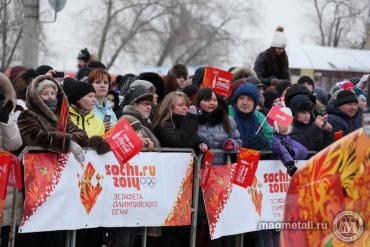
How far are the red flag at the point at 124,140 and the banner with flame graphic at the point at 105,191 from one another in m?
0.17

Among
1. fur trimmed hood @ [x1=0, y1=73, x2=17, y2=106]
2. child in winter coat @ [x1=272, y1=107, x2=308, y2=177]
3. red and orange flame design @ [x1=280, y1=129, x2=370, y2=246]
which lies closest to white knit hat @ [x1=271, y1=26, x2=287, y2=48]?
child in winter coat @ [x1=272, y1=107, x2=308, y2=177]

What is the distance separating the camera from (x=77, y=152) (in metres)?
7.83

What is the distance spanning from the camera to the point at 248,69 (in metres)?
12.2

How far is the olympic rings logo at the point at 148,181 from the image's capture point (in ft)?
27.7

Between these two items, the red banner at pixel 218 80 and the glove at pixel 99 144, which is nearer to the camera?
the glove at pixel 99 144

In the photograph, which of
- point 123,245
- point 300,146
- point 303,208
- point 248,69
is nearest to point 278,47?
point 248,69

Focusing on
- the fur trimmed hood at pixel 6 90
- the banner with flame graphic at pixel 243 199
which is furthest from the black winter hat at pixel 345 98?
the fur trimmed hood at pixel 6 90

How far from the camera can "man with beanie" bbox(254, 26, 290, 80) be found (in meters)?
13.3

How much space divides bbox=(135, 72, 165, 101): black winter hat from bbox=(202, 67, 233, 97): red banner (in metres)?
0.60

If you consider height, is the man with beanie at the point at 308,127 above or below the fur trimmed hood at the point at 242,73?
below

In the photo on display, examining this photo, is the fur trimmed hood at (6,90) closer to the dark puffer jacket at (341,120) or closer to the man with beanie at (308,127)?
the man with beanie at (308,127)

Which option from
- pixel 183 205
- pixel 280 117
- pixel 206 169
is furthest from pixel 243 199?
pixel 280 117

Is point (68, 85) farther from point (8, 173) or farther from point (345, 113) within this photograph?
point (345, 113)

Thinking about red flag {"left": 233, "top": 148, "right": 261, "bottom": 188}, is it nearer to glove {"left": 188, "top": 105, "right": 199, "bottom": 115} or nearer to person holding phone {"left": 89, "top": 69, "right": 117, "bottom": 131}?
glove {"left": 188, "top": 105, "right": 199, "bottom": 115}
